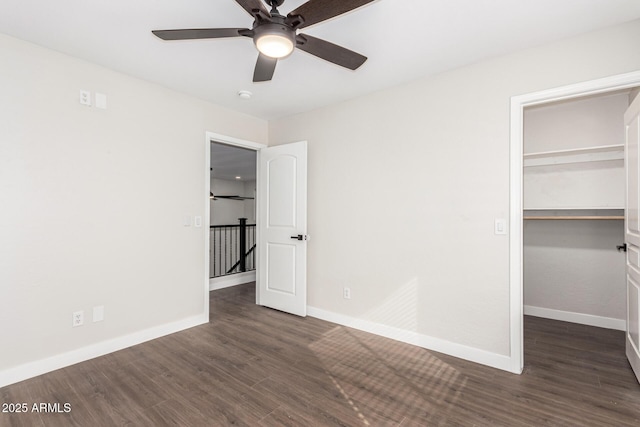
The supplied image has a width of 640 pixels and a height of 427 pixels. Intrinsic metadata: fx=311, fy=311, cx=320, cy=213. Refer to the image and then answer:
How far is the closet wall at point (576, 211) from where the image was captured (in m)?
3.37

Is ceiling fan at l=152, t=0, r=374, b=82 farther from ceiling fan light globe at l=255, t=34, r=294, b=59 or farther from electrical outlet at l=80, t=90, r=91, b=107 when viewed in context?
electrical outlet at l=80, t=90, r=91, b=107

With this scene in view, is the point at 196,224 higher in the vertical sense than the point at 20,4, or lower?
lower

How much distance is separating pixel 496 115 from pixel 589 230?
217 centimetres

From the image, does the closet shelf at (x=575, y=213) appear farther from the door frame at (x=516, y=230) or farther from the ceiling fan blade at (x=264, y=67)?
the ceiling fan blade at (x=264, y=67)

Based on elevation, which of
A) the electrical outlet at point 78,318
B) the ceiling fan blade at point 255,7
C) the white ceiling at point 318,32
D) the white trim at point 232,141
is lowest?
the electrical outlet at point 78,318

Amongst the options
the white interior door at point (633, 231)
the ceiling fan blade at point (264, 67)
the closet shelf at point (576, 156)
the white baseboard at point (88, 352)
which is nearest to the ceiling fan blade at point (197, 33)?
the ceiling fan blade at point (264, 67)

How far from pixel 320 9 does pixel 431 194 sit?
192cm

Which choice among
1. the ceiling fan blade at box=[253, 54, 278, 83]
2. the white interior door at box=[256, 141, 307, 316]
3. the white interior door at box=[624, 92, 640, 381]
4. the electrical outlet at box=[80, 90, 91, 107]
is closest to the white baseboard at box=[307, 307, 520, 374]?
the white interior door at box=[256, 141, 307, 316]

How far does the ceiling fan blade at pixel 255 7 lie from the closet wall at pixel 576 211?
10.3 ft

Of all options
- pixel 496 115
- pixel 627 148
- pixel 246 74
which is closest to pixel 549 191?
pixel 627 148

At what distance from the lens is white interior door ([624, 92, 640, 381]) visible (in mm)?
2221

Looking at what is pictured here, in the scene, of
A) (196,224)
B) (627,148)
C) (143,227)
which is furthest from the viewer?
(196,224)

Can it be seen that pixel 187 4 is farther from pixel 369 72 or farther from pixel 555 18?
pixel 555 18

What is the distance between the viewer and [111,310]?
112 inches
